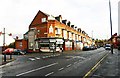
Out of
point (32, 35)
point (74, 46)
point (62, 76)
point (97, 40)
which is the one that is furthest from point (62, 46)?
point (97, 40)

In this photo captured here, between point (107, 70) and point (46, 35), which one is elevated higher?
point (46, 35)

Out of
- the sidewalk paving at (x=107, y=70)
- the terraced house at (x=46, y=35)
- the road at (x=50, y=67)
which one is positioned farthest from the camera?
the terraced house at (x=46, y=35)

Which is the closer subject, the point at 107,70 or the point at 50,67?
the point at 107,70

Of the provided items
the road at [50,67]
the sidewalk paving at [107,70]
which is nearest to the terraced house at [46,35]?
the road at [50,67]

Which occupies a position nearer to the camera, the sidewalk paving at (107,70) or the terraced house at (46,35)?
the sidewalk paving at (107,70)

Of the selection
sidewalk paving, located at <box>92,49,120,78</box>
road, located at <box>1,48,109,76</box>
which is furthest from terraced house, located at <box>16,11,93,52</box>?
sidewalk paving, located at <box>92,49,120,78</box>

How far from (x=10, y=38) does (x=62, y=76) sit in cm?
7113

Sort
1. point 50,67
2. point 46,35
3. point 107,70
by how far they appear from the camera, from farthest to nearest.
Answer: point 46,35, point 50,67, point 107,70

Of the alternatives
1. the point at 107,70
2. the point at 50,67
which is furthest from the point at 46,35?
the point at 107,70

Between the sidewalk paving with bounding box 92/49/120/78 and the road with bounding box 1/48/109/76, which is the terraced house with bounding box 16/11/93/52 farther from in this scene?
the sidewalk paving with bounding box 92/49/120/78

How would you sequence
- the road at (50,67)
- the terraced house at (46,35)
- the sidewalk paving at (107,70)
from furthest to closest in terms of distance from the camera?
the terraced house at (46,35) < the road at (50,67) < the sidewalk paving at (107,70)

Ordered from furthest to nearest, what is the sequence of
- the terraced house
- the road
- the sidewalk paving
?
the terraced house
the road
the sidewalk paving

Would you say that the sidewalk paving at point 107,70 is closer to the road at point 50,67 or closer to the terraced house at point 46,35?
the road at point 50,67

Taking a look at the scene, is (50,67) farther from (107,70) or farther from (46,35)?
(46,35)
